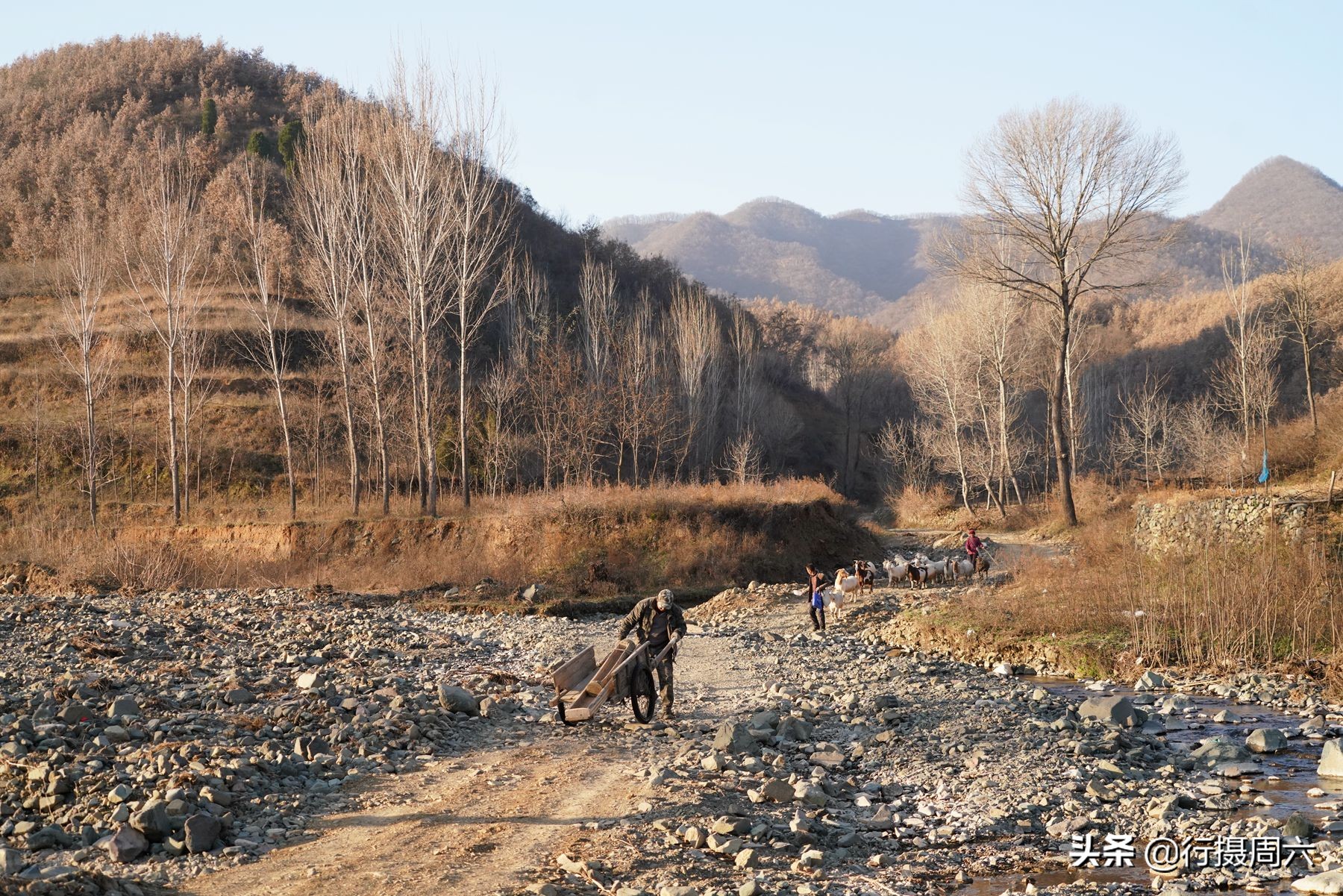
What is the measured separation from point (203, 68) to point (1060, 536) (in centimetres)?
8152

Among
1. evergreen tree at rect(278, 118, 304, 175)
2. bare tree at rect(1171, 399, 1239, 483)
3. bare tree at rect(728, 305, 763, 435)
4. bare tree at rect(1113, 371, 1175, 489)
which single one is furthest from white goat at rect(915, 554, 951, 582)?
evergreen tree at rect(278, 118, 304, 175)

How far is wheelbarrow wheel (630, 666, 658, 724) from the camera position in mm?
11781

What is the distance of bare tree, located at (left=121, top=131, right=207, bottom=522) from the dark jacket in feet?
97.9

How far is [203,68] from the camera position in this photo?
3238 inches

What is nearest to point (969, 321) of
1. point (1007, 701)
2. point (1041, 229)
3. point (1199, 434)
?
point (1199, 434)

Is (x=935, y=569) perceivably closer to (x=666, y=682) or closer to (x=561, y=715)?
(x=666, y=682)

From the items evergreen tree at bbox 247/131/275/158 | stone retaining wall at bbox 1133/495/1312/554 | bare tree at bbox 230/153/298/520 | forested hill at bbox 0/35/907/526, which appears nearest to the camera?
stone retaining wall at bbox 1133/495/1312/554

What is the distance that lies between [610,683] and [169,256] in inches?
1328

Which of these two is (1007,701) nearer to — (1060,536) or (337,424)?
(1060,536)

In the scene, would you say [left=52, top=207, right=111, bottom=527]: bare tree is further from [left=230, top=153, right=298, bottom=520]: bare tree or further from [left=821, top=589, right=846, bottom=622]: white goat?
[left=821, top=589, right=846, bottom=622]: white goat

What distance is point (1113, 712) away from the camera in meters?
11.9

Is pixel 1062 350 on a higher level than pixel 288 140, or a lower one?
lower

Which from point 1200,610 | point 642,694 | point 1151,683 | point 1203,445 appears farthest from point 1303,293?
point 642,694

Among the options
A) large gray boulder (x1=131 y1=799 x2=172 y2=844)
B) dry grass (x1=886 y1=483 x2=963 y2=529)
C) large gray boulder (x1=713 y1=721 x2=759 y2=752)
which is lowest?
dry grass (x1=886 y1=483 x2=963 y2=529)
